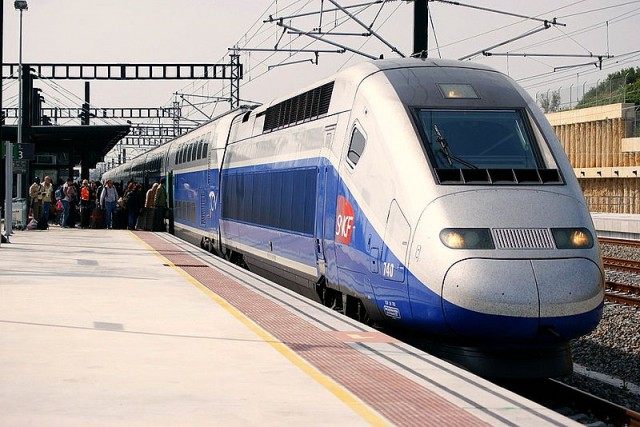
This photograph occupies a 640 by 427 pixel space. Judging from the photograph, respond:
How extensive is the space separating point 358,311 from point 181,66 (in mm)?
36391

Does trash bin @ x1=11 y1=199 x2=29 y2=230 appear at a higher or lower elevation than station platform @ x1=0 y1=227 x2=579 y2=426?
higher

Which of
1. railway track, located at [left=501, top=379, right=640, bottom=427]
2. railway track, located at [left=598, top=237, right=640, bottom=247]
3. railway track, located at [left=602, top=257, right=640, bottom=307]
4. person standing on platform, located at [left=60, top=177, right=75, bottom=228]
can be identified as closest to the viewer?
railway track, located at [left=501, top=379, right=640, bottom=427]

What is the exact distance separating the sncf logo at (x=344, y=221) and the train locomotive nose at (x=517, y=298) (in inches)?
85.6

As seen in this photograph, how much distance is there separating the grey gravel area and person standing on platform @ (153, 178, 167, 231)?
18.7 meters

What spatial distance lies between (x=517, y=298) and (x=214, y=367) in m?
2.65

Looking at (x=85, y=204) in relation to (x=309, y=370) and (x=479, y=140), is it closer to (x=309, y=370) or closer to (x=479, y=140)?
(x=479, y=140)

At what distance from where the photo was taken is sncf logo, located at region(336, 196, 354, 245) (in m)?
10.9

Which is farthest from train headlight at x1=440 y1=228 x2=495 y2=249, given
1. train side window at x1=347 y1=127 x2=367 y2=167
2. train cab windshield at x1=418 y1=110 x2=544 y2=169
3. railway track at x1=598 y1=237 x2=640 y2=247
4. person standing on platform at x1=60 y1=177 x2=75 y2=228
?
person standing on platform at x1=60 y1=177 x2=75 y2=228

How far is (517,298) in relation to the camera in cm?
882

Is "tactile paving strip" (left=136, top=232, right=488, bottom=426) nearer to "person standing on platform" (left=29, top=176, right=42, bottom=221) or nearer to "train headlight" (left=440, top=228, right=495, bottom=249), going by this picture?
"train headlight" (left=440, top=228, right=495, bottom=249)

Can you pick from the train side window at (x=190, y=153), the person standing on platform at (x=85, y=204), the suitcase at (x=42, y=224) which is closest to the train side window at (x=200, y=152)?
the train side window at (x=190, y=153)


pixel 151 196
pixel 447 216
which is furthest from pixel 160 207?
pixel 447 216

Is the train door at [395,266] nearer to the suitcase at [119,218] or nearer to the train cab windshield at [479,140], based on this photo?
the train cab windshield at [479,140]

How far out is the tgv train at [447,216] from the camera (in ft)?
29.4
